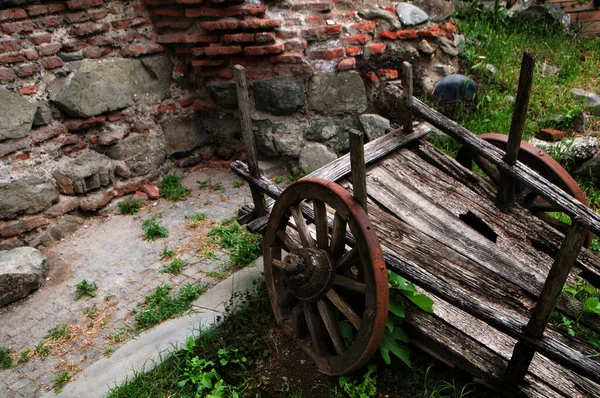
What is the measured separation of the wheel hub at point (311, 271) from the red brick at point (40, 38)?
303 cm

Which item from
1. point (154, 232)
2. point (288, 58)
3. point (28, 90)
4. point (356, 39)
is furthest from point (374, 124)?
point (28, 90)

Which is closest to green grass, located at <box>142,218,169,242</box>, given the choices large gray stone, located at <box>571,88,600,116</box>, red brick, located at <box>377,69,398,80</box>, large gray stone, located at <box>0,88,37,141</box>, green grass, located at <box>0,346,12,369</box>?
large gray stone, located at <box>0,88,37,141</box>

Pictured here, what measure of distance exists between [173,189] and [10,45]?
1799mm

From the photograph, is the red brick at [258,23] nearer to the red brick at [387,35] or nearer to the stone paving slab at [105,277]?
the red brick at [387,35]

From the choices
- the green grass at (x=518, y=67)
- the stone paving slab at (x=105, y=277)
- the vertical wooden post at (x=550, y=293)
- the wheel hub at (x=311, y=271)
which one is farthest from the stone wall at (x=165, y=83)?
the vertical wooden post at (x=550, y=293)

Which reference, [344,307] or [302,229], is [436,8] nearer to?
[302,229]

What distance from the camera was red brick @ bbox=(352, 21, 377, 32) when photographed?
183 inches

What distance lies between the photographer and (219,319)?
10.3ft

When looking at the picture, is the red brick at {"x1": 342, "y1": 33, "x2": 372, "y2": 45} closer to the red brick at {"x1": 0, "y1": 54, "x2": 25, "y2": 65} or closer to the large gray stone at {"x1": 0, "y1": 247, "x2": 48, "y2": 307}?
the red brick at {"x1": 0, "y1": 54, "x2": 25, "y2": 65}

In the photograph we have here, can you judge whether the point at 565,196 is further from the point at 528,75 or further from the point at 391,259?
the point at 391,259

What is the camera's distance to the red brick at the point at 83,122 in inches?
171

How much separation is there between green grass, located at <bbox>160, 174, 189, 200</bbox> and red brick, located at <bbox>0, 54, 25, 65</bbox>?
64.2 inches

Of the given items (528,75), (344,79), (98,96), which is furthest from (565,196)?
(98,96)

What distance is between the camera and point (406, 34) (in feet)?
15.9
